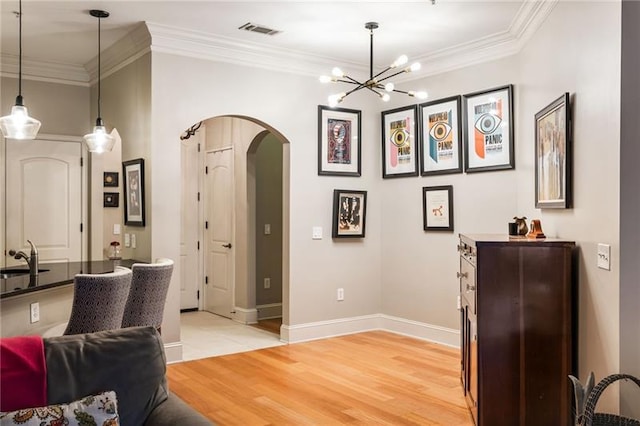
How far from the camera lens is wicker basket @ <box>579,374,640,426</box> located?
91.7 inches

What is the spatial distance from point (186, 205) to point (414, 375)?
13.7 feet

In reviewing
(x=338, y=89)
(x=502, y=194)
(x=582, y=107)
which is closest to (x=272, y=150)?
(x=338, y=89)

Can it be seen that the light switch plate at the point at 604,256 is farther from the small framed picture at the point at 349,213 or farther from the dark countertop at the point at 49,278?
the small framed picture at the point at 349,213

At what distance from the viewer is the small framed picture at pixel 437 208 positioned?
545 centimetres

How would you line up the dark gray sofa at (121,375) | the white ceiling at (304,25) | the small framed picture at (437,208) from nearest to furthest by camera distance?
the dark gray sofa at (121,375), the white ceiling at (304,25), the small framed picture at (437,208)

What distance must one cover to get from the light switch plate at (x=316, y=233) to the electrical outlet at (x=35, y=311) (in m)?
2.86

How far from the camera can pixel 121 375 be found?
77.9 inches

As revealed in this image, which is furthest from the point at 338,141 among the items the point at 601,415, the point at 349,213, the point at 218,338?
the point at 601,415

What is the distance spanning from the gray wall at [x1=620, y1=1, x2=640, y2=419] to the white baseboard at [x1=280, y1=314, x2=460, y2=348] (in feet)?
9.26

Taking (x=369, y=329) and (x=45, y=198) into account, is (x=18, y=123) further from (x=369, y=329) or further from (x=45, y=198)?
(x=369, y=329)

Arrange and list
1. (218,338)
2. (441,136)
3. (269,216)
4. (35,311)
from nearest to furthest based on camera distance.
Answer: (35,311)
(441,136)
(218,338)
(269,216)

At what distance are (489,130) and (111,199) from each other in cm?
Answer: 450

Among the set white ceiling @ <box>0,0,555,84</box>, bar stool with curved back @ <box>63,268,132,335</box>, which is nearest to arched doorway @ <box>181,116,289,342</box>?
white ceiling @ <box>0,0,555,84</box>

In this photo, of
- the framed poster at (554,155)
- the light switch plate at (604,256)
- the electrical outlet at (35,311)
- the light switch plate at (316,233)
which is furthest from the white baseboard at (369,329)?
the light switch plate at (604,256)
